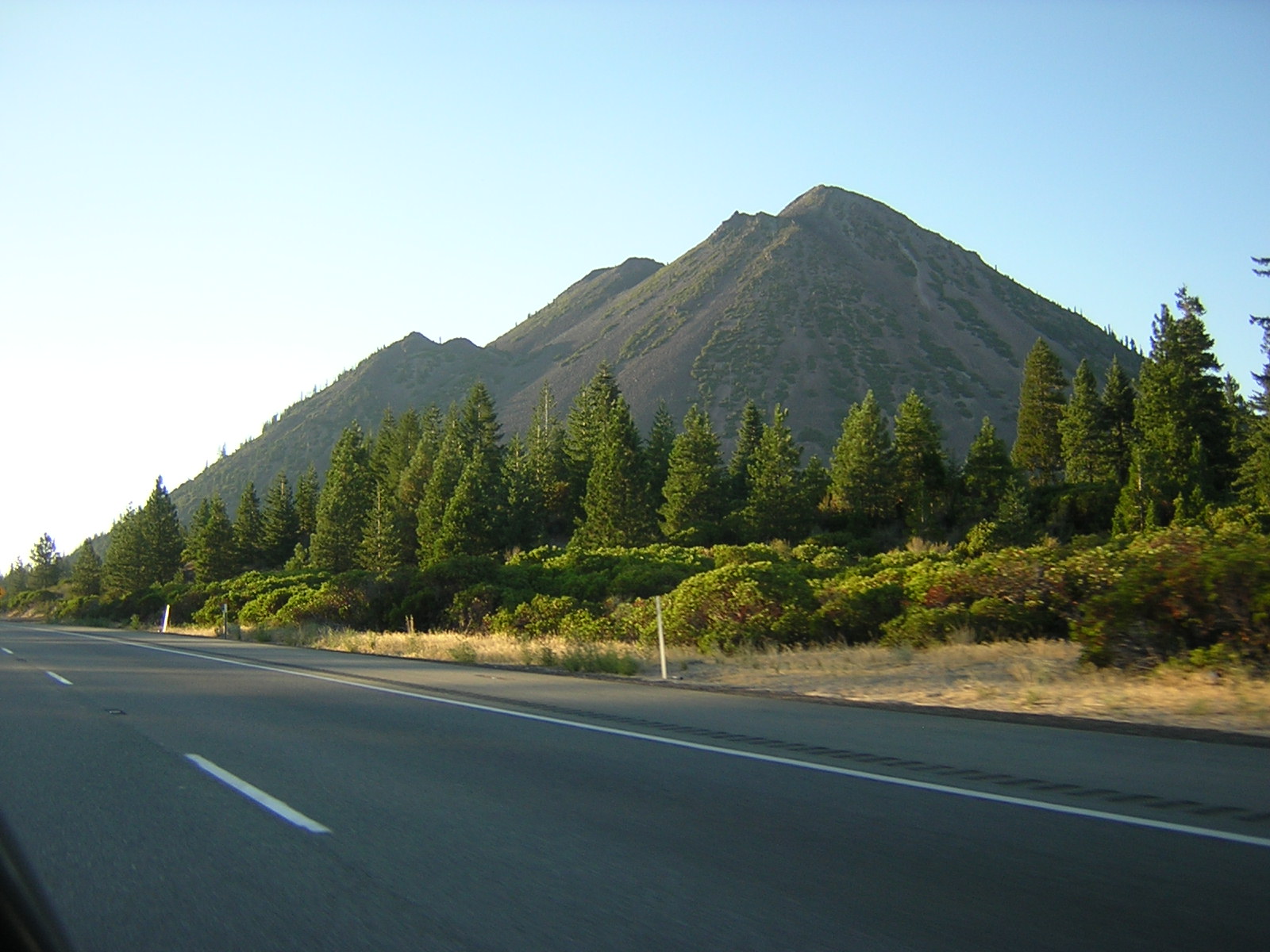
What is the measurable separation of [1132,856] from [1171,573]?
30.1 ft

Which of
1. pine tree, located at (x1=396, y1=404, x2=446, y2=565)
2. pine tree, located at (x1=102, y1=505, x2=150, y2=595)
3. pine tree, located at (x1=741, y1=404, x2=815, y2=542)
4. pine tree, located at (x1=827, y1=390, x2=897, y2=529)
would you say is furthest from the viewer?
pine tree, located at (x1=102, y1=505, x2=150, y2=595)

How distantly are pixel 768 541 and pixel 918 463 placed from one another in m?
11.6

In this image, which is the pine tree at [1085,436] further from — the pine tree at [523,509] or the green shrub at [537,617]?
the green shrub at [537,617]

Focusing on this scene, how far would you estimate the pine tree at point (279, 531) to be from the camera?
104375mm

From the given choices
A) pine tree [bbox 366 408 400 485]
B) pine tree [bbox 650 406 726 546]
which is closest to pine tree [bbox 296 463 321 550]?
pine tree [bbox 366 408 400 485]

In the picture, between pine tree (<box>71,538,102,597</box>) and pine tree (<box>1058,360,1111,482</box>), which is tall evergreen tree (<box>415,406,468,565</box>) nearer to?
pine tree (<box>1058,360,1111,482</box>)

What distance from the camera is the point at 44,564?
490 ft

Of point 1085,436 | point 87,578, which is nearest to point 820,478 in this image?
point 1085,436

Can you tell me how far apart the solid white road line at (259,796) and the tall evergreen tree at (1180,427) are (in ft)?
161

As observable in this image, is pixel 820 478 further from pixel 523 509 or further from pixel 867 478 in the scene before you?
pixel 523 509

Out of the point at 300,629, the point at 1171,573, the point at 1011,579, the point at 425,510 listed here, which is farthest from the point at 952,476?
the point at 1171,573

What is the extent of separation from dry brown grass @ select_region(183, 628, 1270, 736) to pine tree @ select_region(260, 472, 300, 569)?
282 feet

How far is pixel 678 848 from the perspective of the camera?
591cm

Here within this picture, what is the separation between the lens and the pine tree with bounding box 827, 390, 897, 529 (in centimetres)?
6612
